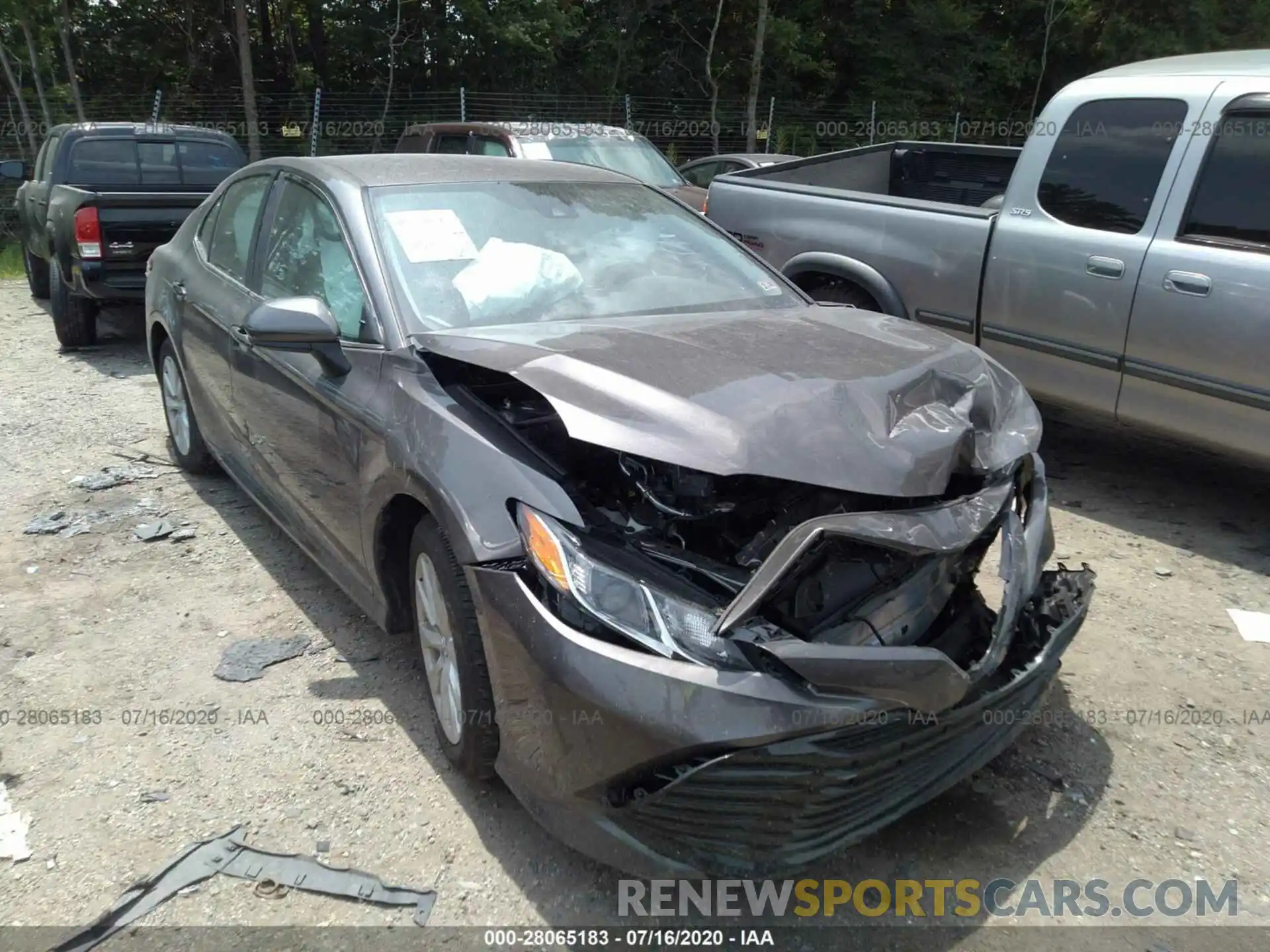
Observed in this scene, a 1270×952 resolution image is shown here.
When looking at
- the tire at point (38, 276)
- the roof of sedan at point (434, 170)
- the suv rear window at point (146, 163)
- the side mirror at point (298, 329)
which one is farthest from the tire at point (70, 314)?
the side mirror at point (298, 329)

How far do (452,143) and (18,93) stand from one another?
10.4m

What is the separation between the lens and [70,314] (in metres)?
8.22

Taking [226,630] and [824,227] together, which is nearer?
[226,630]

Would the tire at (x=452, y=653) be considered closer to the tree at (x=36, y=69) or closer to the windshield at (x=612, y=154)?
the windshield at (x=612, y=154)

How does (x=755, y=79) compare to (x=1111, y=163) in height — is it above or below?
above

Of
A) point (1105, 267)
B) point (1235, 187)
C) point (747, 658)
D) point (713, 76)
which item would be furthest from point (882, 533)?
point (713, 76)

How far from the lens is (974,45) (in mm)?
23531

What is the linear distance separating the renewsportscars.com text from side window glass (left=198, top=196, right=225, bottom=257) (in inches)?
146

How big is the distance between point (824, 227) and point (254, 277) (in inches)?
129

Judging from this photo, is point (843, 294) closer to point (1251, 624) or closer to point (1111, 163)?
point (1111, 163)

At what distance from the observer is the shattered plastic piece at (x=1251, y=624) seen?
376cm

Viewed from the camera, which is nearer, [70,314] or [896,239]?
[896,239]

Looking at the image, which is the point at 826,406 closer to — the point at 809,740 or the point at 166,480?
the point at 809,740

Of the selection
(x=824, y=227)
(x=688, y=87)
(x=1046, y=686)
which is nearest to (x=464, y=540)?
(x=1046, y=686)
